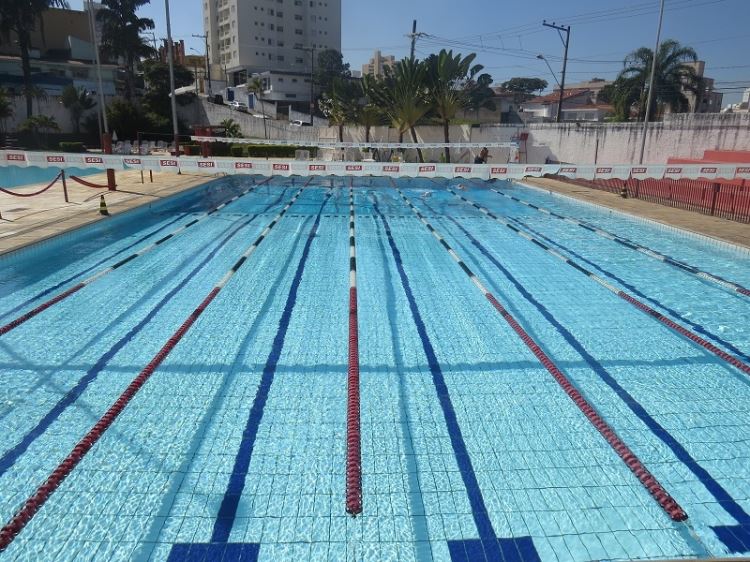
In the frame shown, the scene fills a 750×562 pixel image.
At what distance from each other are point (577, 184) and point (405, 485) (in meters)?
18.5

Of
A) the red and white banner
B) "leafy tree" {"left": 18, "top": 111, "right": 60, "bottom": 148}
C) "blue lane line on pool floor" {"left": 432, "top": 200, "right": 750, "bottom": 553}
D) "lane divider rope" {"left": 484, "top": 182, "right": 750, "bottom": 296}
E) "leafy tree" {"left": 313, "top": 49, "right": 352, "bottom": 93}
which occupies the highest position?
"leafy tree" {"left": 313, "top": 49, "right": 352, "bottom": 93}

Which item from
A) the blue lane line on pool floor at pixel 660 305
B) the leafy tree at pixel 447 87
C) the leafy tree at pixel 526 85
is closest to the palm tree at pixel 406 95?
the leafy tree at pixel 447 87

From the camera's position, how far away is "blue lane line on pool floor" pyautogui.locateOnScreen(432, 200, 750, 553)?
3.33m

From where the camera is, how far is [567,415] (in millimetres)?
4746

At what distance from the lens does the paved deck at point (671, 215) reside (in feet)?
35.6

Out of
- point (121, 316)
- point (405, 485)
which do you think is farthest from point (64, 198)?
point (405, 485)

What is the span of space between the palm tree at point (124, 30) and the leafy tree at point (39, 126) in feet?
33.0

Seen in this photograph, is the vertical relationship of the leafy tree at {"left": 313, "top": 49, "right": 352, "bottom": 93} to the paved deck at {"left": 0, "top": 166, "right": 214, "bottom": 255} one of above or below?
above

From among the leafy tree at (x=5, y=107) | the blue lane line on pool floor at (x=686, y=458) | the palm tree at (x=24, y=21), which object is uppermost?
the palm tree at (x=24, y=21)

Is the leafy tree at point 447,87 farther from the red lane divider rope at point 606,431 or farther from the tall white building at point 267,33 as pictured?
the tall white building at point 267,33

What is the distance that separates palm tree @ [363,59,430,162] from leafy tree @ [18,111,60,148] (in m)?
20.7

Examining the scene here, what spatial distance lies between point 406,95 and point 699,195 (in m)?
18.5

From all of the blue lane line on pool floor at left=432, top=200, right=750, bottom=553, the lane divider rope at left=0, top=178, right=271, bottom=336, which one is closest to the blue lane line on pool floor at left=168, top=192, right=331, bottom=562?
the blue lane line on pool floor at left=432, top=200, right=750, bottom=553

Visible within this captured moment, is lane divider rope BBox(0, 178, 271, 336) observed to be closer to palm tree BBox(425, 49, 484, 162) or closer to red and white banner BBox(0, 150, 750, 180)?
red and white banner BBox(0, 150, 750, 180)
